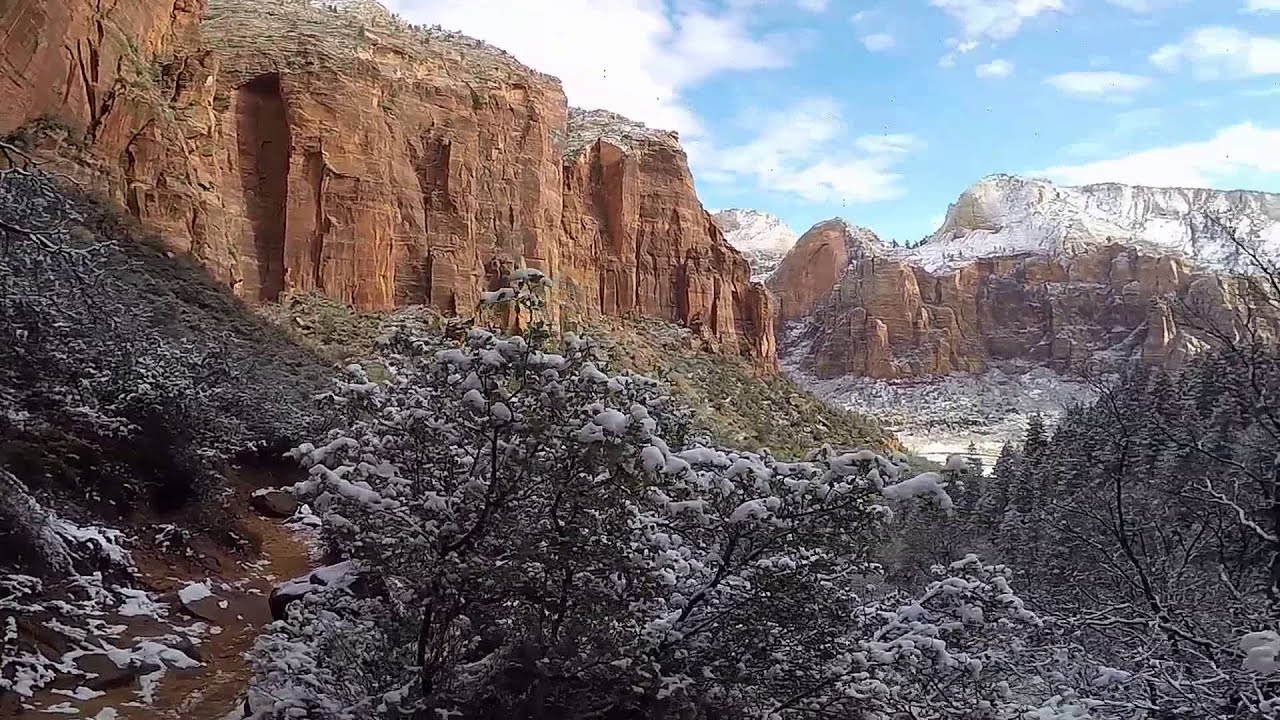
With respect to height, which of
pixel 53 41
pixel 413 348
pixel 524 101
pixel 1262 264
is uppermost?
pixel 524 101

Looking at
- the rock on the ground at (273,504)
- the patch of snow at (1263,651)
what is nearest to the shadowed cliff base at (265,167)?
the rock on the ground at (273,504)

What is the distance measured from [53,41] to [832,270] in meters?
128

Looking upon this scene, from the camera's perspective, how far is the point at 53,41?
80.8 feet

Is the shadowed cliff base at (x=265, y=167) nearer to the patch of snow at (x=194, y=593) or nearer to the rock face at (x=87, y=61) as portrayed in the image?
the rock face at (x=87, y=61)

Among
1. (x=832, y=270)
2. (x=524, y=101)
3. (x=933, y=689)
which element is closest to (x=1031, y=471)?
(x=933, y=689)

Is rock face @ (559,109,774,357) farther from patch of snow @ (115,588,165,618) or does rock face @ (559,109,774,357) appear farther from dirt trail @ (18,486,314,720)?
patch of snow @ (115,588,165,618)

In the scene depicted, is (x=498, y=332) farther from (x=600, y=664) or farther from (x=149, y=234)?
(x=149, y=234)

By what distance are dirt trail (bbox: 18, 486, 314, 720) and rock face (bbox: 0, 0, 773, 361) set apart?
1865 cm

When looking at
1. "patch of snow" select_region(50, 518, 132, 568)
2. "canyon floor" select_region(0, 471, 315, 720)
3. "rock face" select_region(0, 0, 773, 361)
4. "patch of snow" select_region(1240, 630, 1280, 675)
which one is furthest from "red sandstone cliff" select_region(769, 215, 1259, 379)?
"patch of snow" select_region(1240, 630, 1280, 675)

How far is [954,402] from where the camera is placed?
108 metres

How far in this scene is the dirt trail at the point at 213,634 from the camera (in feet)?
20.4

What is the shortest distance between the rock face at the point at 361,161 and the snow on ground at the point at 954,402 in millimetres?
31042

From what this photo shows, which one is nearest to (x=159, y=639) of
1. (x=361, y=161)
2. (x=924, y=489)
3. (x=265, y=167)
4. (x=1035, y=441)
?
(x=924, y=489)

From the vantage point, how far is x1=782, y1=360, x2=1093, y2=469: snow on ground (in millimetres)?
89375
